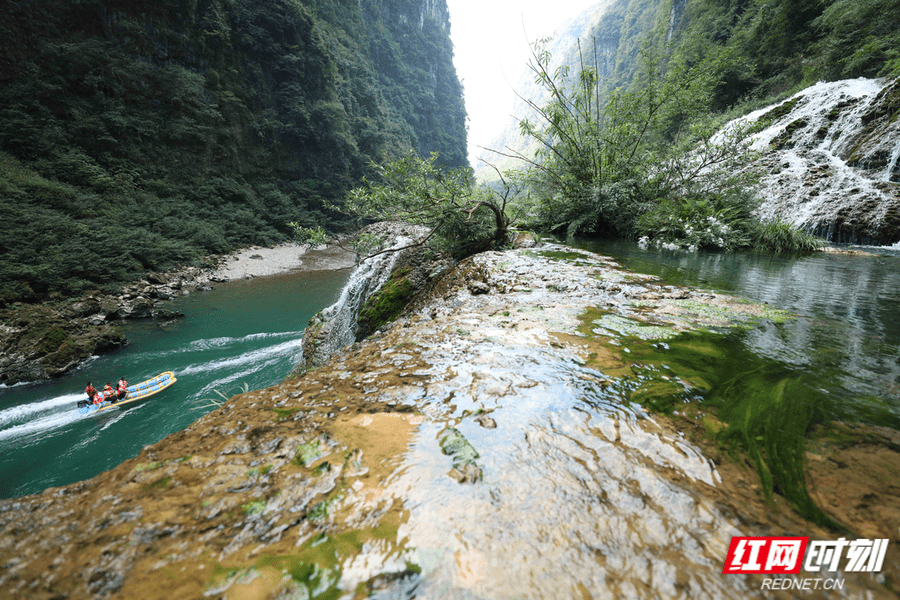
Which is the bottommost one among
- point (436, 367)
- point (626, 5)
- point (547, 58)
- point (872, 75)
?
point (436, 367)

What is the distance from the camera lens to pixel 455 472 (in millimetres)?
1125

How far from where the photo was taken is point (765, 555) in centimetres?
85

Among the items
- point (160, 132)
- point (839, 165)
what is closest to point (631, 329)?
point (839, 165)

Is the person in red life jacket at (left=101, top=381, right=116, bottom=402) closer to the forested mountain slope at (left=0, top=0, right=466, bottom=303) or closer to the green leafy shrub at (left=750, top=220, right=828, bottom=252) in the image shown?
the forested mountain slope at (left=0, top=0, right=466, bottom=303)

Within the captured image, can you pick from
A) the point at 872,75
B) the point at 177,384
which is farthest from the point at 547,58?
the point at 872,75

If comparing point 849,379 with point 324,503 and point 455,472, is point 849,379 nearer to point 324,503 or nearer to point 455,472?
point 455,472

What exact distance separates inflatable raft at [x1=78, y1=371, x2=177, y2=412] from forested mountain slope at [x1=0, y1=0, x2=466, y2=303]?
856 cm

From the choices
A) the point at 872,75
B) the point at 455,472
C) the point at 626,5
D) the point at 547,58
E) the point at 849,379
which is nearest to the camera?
the point at 455,472

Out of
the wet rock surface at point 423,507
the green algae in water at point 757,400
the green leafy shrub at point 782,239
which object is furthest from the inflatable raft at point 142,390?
the green leafy shrub at point 782,239

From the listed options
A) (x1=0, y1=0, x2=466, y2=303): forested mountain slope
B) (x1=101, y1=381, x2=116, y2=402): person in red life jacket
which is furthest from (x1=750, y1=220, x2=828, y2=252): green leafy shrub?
(x1=0, y1=0, x2=466, y2=303): forested mountain slope

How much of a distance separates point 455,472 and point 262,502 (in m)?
0.65

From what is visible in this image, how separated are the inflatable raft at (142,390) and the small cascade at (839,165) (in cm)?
1563

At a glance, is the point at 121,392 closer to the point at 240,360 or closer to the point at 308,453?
the point at 240,360

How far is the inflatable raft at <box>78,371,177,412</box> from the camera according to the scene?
7629mm
